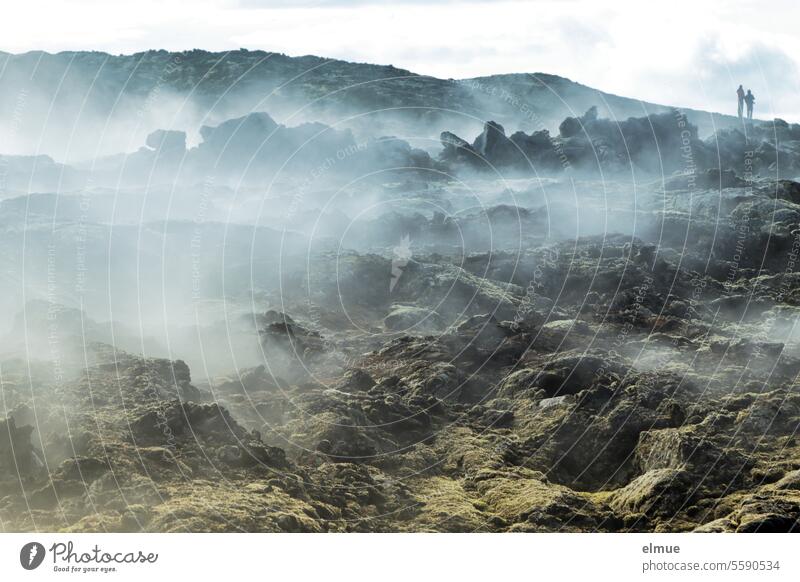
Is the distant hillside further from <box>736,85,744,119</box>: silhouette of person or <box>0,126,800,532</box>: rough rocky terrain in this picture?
<box>0,126,800,532</box>: rough rocky terrain

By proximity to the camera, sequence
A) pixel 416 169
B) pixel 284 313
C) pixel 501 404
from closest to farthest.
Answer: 1. pixel 501 404
2. pixel 284 313
3. pixel 416 169

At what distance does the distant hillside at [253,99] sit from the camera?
87.8 metres

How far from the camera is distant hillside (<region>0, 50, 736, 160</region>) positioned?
87812mm

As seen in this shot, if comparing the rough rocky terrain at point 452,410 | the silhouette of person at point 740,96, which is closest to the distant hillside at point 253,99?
the silhouette of person at point 740,96

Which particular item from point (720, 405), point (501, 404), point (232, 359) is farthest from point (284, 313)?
point (720, 405)

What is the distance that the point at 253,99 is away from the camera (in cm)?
9731

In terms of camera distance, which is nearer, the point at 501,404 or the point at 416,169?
the point at 501,404

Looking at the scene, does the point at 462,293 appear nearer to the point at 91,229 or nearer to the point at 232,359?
the point at 232,359

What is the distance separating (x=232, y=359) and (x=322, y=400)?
22.5 ft

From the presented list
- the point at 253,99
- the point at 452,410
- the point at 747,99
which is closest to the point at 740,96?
the point at 747,99

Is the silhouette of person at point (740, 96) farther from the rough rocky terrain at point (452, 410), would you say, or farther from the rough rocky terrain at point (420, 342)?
the rough rocky terrain at point (452, 410)

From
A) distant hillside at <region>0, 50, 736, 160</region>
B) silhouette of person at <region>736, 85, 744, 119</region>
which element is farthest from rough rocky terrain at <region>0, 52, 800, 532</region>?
distant hillside at <region>0, 50, 736, 160</region>

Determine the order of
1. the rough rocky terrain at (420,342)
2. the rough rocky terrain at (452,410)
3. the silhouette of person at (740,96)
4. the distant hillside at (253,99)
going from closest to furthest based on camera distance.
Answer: the rough rocky terrain at (452,410) → the rough rocky terrain at (420,342) → the silhouette of person at (740,96) → the distant hillside at (253,99)

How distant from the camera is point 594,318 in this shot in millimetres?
42219
